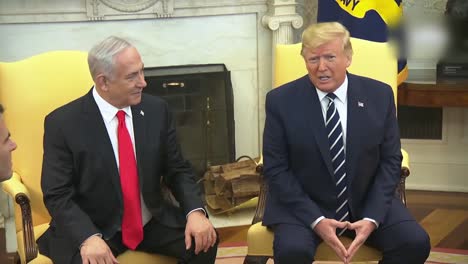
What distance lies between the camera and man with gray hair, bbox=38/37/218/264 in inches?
104

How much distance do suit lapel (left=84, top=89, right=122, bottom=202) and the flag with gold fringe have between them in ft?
5.73

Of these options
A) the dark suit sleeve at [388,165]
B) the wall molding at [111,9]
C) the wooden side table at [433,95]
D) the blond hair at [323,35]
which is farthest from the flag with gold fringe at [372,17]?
the blond hair at [323,35]

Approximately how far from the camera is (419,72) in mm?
4465

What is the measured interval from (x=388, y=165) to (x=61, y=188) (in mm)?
1129

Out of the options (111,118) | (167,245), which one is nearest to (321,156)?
(167,245)

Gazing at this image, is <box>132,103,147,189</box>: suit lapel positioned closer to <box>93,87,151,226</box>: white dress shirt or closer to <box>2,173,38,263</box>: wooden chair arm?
<box>93,87,151,226</box>: white dress shirt

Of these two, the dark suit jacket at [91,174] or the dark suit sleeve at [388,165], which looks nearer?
the dark suit jacket at [91,174]

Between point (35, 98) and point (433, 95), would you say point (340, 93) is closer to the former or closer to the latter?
point (35, 98)

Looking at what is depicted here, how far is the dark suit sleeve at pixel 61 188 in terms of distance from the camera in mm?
2586

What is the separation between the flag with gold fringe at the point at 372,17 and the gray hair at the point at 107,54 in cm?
170

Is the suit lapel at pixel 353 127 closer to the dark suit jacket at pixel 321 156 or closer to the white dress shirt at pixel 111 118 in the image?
the dark suit jacket at pixel 321 156

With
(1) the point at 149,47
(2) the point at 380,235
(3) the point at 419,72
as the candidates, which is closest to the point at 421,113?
(3) the point at 419,72

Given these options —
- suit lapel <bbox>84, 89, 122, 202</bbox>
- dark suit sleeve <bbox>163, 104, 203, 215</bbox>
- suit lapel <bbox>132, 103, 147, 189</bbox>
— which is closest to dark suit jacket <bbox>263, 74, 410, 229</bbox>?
dark suit sleeve <bbox>163, 104, 203, 215</bbox>

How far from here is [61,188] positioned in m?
2.63
